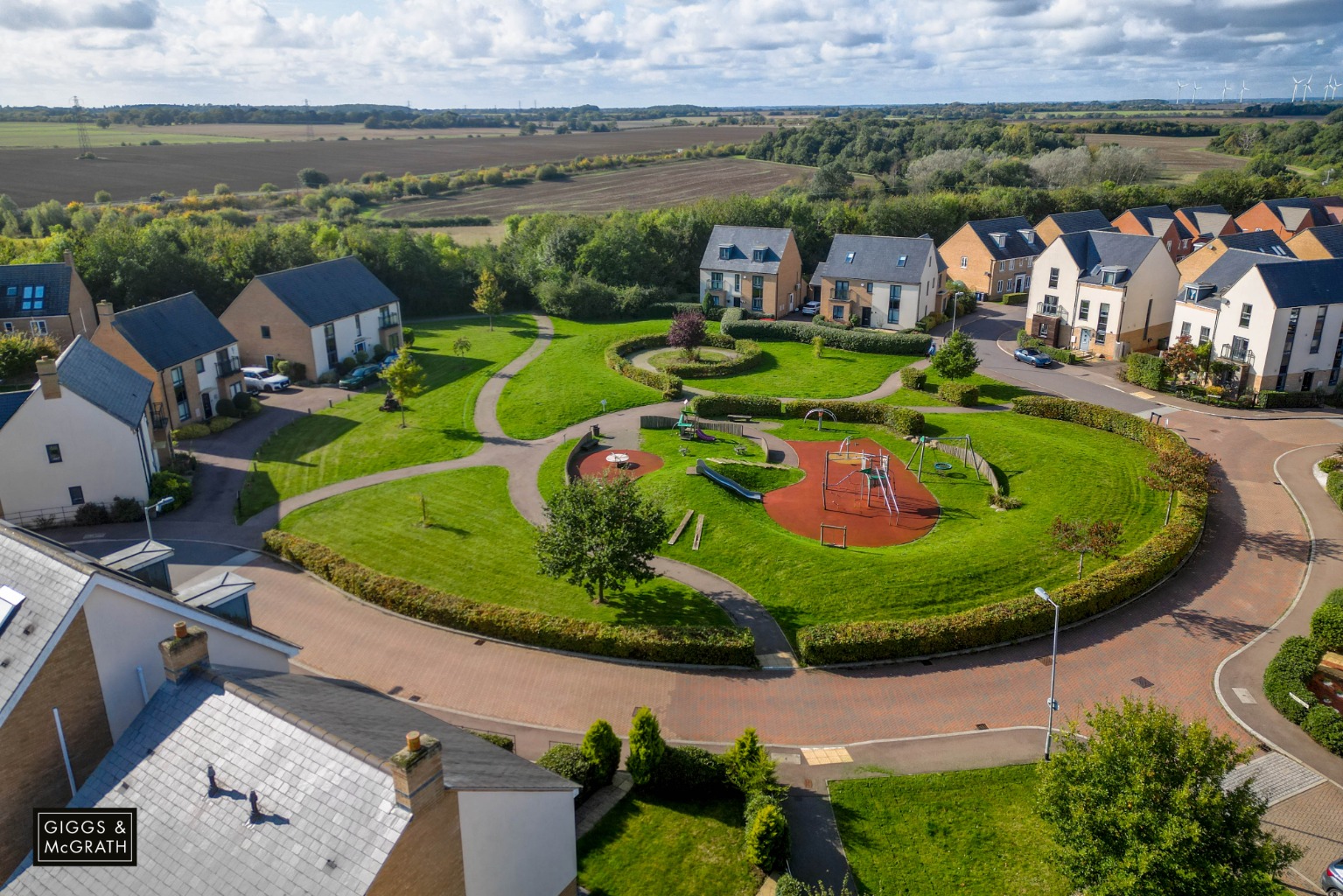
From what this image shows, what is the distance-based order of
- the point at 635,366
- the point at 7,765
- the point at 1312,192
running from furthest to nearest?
the point at 1312,192 → the point at 635,366 → the point at 7,765

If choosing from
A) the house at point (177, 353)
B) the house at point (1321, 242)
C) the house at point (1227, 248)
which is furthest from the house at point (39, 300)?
the house at point (1321, 242)

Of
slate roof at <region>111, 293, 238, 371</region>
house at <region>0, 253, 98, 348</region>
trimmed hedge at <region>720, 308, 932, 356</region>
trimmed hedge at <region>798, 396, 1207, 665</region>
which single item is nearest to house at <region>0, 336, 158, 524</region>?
slate roof at <region>111, 293, 238, 371</region>

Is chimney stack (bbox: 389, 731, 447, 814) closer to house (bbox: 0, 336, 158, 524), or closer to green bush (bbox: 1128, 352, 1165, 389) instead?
house (bbox: 0, 336, 158, 524)

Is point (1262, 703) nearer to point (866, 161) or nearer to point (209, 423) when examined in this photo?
point (209, 423)

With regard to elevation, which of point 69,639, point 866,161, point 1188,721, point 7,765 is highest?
point 866,161

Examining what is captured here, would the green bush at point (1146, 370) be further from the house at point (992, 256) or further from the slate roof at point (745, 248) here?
the slate roof at point (745, 248)

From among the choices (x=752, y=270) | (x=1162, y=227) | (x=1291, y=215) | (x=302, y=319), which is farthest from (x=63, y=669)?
(x=1291, y=215)

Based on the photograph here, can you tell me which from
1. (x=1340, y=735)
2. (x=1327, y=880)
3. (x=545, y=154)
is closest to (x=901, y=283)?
(x=1340, y=735)
